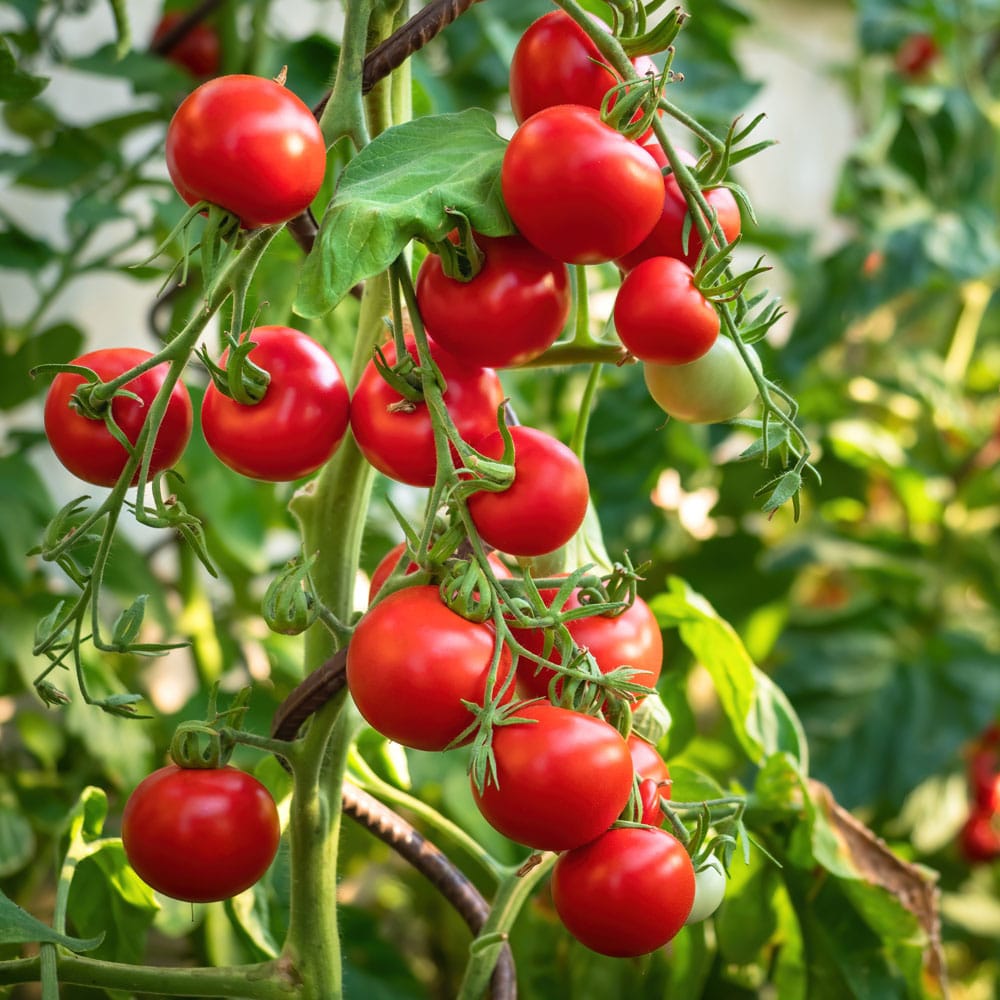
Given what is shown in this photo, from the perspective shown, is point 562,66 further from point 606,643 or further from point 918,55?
point 918,55

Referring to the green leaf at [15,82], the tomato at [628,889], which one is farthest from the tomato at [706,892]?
the green leaf at [15,82]

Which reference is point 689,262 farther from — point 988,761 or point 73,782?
point 988,761

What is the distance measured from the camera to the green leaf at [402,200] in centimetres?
27

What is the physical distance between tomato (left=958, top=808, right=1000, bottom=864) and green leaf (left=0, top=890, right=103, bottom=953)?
3.16 ft

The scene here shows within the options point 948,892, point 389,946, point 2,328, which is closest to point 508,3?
point 2,328

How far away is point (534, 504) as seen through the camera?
281mm

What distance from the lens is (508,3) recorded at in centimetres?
98

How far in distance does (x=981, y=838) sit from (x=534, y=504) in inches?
38.2

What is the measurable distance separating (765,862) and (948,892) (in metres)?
0.73

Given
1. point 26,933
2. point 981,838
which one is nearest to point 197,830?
point 26,933

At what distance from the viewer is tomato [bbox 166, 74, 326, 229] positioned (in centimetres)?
27

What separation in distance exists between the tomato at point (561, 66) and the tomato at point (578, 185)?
0.03 meters

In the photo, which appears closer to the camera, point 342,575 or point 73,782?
point 342,575

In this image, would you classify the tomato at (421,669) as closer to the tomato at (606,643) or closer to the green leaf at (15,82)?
the tomato at (606,643)
